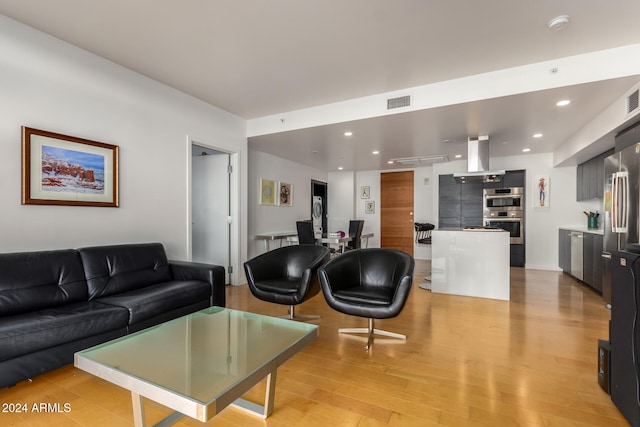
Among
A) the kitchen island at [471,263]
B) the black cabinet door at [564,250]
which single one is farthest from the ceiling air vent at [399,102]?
the black cabinet door at [564,250]

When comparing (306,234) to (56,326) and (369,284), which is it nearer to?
(369,284)

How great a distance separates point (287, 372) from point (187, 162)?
2.81 metres

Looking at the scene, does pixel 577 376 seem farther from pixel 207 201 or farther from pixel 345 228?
pixel 345 228

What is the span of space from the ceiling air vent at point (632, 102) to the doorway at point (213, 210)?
4716 millimetres

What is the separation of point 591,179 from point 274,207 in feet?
18.2

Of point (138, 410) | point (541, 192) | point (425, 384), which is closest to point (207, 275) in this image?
point (138, 410)

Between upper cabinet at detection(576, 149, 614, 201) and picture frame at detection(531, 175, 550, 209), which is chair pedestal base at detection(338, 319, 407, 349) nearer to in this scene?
upper cabinet at detection(576, 149, 614, 201)

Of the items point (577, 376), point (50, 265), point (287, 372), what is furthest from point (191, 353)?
point (577, 376)

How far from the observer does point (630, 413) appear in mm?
1591

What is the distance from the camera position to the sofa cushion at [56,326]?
181 centimetres

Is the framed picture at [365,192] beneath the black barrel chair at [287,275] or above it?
above

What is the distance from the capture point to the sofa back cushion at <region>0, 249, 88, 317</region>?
215 centimetres

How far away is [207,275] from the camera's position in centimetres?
312

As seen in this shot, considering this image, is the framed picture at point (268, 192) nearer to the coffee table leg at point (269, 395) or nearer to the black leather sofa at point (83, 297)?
the black leather sofa at point (83, 297)
